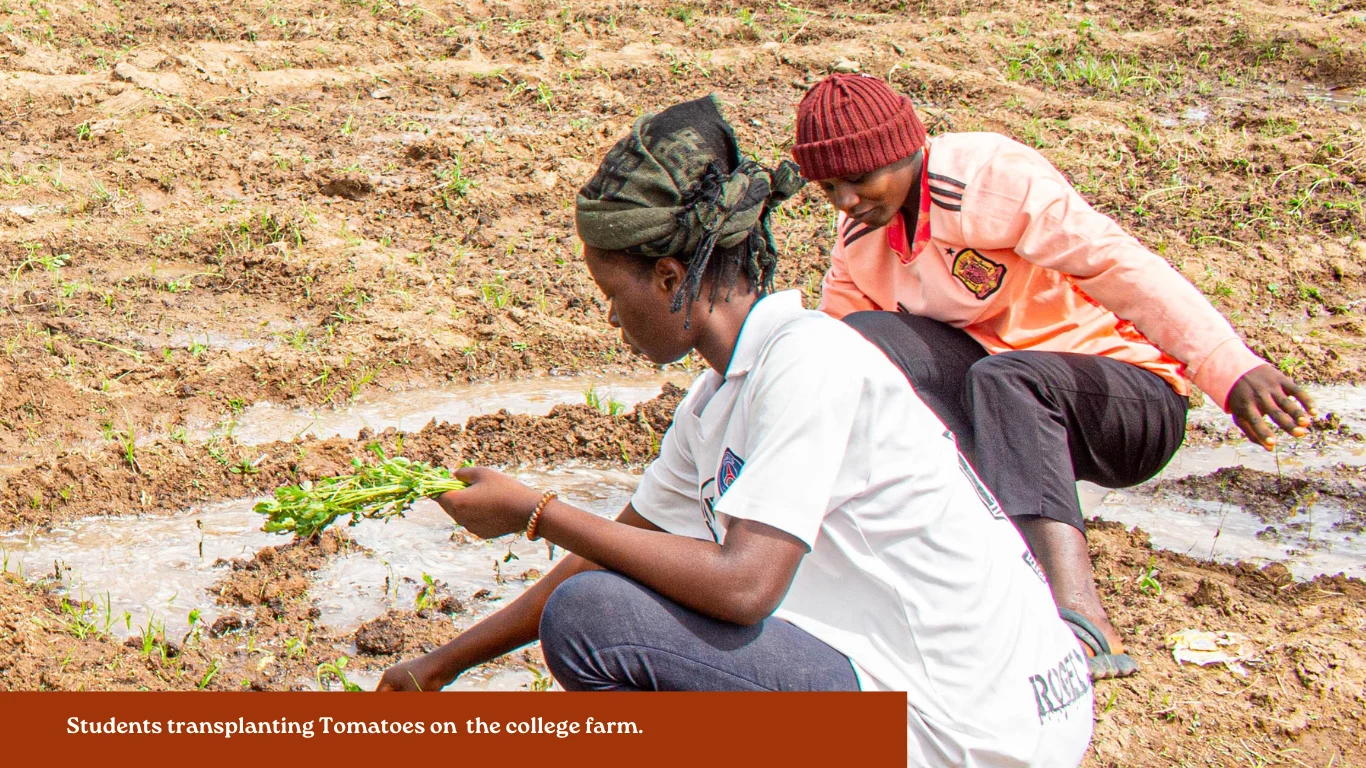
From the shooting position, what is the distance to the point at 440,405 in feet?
14.4

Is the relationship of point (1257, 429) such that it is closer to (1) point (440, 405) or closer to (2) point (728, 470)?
(2) point (728, 470)

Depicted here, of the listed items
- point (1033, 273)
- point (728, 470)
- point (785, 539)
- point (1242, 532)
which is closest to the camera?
point (785, 539)

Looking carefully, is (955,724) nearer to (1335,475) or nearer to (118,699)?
(118,699)

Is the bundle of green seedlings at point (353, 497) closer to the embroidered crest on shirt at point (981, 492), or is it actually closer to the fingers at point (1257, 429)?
the embroidered crest on shirt at point (981, 492)

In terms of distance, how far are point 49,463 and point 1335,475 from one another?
3766mm

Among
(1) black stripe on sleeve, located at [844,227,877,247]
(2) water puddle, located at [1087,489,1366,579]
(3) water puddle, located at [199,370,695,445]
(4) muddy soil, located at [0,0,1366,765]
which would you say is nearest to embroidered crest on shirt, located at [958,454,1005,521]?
(4) muddy soil, located at [0,0,1366,765]

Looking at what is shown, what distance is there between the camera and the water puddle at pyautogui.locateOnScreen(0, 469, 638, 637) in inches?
125

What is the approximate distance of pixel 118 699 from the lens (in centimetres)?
227

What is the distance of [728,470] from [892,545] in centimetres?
26

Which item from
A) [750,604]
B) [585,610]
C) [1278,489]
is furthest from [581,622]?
[1278,489]

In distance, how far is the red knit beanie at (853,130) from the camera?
2961mm

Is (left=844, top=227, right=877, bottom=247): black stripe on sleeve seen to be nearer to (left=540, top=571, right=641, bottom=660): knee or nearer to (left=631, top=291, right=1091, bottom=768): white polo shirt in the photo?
(left=631, top=291, right=1091, bottom=768): white polo shirt

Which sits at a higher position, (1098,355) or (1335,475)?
(1098,355)

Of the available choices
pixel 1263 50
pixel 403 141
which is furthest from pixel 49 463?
pixel 1263 50
